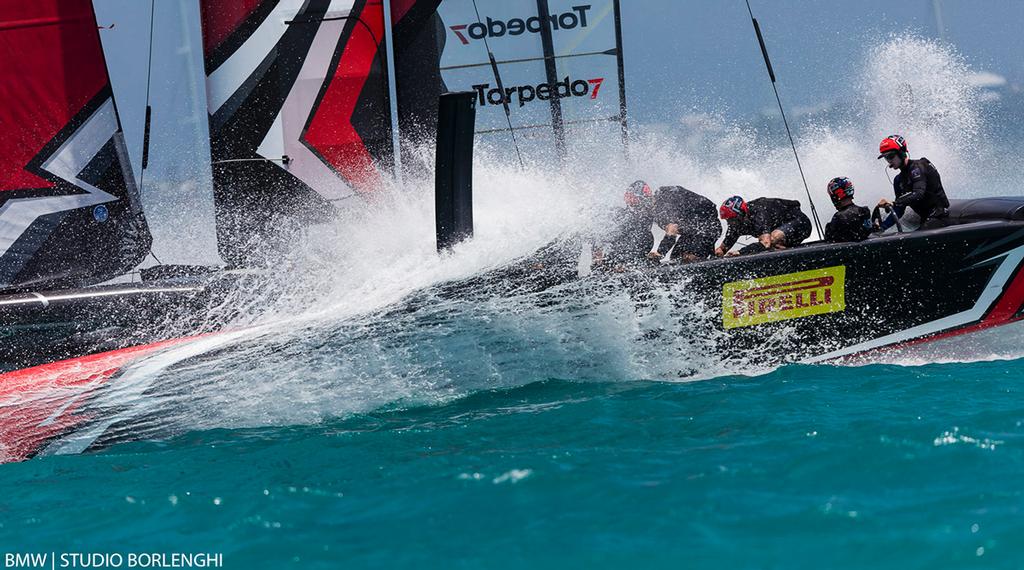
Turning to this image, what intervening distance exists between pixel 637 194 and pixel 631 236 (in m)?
0.41

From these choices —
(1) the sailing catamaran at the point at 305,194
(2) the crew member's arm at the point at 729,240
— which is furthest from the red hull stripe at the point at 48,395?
(2) the crew member's arm at the point at 729,240

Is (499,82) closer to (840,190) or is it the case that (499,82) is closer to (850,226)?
(840,190)

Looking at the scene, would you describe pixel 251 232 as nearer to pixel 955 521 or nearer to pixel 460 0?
pixel 460 0

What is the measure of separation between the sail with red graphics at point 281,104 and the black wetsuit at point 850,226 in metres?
3.62

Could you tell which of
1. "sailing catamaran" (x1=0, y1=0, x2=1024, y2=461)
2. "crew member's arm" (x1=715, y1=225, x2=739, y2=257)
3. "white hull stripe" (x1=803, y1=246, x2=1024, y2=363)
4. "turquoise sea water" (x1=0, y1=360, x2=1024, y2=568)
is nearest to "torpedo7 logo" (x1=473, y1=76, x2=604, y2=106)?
"sailing catamaran" (x1=0, y1=0, x2=1024, y2=461)

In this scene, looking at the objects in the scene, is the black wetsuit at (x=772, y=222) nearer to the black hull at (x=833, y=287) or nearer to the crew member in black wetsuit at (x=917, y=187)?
the black hull at (x=833, y=287)

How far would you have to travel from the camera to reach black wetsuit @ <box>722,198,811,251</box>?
4.99 metres

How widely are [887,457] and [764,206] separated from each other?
2.46m

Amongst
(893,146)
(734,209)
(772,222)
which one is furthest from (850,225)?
(893,146)

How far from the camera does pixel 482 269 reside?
15.0 ft

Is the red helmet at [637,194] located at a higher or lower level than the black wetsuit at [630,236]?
higher

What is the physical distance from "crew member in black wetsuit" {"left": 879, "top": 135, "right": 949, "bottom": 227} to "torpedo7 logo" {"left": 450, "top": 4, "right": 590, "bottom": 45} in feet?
8.39

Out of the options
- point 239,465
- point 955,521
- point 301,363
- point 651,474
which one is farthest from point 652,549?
point 301,363

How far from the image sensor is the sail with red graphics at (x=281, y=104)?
679 centimetres
